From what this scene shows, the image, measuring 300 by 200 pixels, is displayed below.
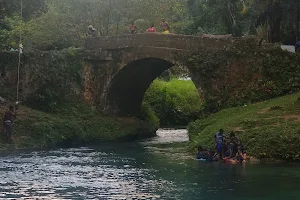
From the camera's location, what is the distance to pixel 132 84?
41.3 m

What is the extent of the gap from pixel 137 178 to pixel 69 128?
13.7 meters

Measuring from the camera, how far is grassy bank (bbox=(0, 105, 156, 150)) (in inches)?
1292

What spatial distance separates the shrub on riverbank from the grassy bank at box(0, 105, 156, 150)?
976 centimetres

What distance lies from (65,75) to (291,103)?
641 inches

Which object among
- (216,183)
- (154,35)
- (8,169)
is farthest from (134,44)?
(216,183)

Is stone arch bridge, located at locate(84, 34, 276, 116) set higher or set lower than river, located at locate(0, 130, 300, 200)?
higher

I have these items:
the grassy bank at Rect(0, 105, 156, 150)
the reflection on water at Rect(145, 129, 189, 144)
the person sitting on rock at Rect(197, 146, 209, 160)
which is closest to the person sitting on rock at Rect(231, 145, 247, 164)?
the person sitting on rock at Rect(197, 146, 209, 160)

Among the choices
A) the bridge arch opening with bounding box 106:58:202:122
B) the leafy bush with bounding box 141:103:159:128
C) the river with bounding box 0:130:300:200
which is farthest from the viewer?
the leafy bush with bounding box 141:103:159:128

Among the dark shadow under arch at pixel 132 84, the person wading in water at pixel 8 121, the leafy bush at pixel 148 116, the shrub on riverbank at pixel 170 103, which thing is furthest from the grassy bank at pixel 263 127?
the shrub on riverbank at pixel 170 103

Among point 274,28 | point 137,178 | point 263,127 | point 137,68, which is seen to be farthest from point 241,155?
point 274,28

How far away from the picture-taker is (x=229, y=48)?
109ft

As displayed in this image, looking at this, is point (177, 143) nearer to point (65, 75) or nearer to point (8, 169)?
point (65, 75)

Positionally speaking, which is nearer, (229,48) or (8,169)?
(8,169)

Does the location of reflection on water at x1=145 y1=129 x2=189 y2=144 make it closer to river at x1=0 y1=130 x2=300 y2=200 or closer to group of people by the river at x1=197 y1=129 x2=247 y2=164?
river at x1=0 y1=130 x2=300 y2=200
